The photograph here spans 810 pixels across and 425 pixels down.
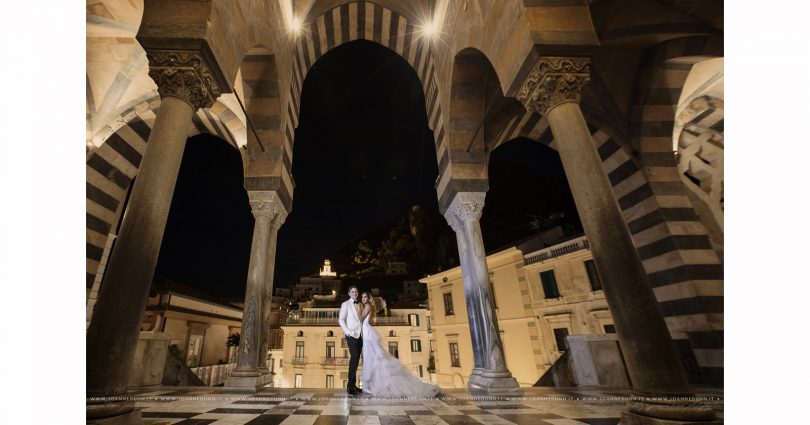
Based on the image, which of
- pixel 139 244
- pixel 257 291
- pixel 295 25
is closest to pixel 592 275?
pixel 257 291

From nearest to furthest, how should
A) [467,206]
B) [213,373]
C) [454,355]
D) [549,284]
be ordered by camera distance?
[467,206]
[549,284]
[454,355]
[213,373]

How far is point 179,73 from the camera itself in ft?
12.4

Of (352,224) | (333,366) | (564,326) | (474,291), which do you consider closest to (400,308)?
(333,366)

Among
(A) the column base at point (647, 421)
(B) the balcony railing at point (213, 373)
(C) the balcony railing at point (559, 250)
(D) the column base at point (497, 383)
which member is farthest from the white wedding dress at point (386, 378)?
(B) the balcony railing at point (213, 373)

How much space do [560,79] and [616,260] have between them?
94.8 inches

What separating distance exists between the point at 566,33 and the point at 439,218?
220ft

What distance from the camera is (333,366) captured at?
27.1 m

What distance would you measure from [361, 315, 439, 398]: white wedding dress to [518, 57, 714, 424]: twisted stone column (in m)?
3.01

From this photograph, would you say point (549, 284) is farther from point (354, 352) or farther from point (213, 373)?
point (213, 373)

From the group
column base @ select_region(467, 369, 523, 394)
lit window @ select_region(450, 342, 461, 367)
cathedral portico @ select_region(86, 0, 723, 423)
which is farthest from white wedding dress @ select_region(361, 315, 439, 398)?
lit window @ select_region(450, 342, 461, 367)

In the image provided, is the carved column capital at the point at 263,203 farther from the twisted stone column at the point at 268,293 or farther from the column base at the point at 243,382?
the column base at the point at 243,382

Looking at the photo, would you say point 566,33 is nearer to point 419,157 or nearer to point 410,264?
point 419,157

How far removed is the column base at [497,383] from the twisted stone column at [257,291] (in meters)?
4.06

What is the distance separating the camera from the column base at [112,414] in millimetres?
2279
